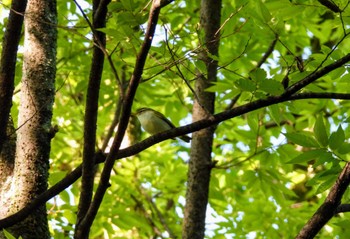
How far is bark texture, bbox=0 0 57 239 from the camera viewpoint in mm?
2453

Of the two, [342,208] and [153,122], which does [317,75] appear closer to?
[342,208]

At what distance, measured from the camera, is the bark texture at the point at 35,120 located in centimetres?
245

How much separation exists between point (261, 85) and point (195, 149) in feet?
5.32

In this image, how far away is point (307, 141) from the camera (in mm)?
2305

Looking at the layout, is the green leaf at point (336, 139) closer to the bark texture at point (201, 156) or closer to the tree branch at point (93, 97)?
the tree branch at point (93, 97)

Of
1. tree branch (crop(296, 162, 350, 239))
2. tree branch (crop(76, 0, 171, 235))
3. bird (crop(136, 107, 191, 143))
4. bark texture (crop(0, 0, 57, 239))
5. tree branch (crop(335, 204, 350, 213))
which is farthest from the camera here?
bird (crop(136, 107, 191, 143))

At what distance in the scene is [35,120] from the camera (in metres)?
2.55

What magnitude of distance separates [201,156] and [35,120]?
140 cm

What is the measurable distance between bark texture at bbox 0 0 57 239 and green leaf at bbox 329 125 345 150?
1309 mm

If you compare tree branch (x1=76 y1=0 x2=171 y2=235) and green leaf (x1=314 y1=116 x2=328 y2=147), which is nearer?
tree branch (x1=76 y1=0 x2=171 y2=235)

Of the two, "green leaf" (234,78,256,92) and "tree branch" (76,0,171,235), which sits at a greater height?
"green leaf" (234,78,256,92)

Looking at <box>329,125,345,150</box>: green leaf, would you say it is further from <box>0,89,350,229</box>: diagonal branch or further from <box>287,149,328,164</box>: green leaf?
<box>0,89,350,229</box>: diagonal branch

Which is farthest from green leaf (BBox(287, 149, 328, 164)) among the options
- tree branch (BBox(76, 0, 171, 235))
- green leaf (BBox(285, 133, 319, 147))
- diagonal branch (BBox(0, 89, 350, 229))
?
tree branch (BBox(76, 0, 171, 235))

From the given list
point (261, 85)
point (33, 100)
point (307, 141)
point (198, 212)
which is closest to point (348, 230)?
point (307, 141)
